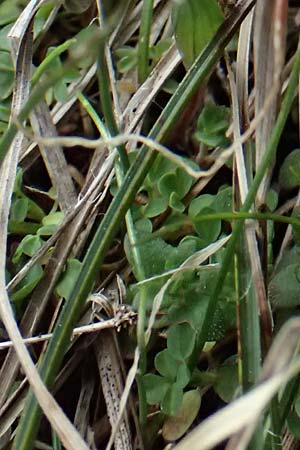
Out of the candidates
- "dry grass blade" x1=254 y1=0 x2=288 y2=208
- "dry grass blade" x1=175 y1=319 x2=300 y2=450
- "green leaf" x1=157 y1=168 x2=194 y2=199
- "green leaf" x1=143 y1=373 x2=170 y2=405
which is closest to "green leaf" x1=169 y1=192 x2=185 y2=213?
"green leaf" x1=157 y1=168 x2=194 y2=199

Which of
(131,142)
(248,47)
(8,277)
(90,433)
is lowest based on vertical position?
(90,433)

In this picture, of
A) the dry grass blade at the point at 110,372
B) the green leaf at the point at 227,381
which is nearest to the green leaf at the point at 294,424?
the green leaf at the point at 227,381

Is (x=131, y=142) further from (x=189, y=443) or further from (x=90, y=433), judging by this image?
(x=189, y=443)

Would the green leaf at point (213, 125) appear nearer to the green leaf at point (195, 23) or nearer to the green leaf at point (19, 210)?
the green leaf at point (195, 23)

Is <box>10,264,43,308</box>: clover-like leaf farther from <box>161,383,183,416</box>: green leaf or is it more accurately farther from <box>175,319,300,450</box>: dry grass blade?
<box>175,319,300,450</box>: dry grass blade

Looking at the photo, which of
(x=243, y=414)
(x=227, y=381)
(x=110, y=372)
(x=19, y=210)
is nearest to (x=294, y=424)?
(x=227, y=381)

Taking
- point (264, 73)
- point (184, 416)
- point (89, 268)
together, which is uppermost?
point (264, 73)

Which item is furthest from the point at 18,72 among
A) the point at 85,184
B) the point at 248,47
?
the point at 248,47

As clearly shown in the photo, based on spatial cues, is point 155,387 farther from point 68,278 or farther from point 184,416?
point 68,278
